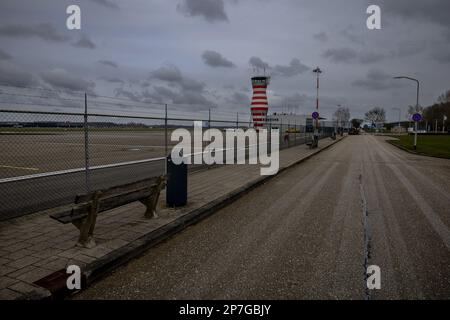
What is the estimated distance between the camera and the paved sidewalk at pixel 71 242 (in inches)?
137

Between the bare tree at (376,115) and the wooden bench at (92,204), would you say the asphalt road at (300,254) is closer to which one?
the wooden bench at (92,204)

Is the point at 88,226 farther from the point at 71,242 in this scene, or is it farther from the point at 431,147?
the point at 431,147

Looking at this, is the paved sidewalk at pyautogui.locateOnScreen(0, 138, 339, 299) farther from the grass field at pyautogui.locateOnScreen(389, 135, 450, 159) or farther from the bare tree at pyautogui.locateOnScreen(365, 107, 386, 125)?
the bare tree at pyautogui.locateOnScreen(365, 107, 386, 125)

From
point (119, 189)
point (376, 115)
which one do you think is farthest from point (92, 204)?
point (376, 115)

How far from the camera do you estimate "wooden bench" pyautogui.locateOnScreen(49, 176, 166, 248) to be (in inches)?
157

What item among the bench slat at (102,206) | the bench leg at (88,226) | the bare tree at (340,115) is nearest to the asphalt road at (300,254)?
the bench leg at (88,226)

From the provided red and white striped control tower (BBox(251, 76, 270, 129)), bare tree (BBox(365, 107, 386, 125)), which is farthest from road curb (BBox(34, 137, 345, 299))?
bare tree (BBox(365, 107, 386, 125))

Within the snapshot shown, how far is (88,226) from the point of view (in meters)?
4.24

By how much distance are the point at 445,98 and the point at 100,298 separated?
123110 mm

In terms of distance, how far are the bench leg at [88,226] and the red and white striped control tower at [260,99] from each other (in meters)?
45.3

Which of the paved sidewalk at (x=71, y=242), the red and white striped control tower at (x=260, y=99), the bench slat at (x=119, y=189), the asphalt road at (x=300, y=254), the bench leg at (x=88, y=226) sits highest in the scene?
the red and white striped control tower at (x=260, y=99)

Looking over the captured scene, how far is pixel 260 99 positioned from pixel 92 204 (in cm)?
5217

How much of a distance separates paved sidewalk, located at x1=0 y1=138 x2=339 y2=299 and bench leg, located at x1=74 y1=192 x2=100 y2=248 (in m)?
0.09

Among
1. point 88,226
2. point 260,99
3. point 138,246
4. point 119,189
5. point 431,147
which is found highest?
point 260,99
